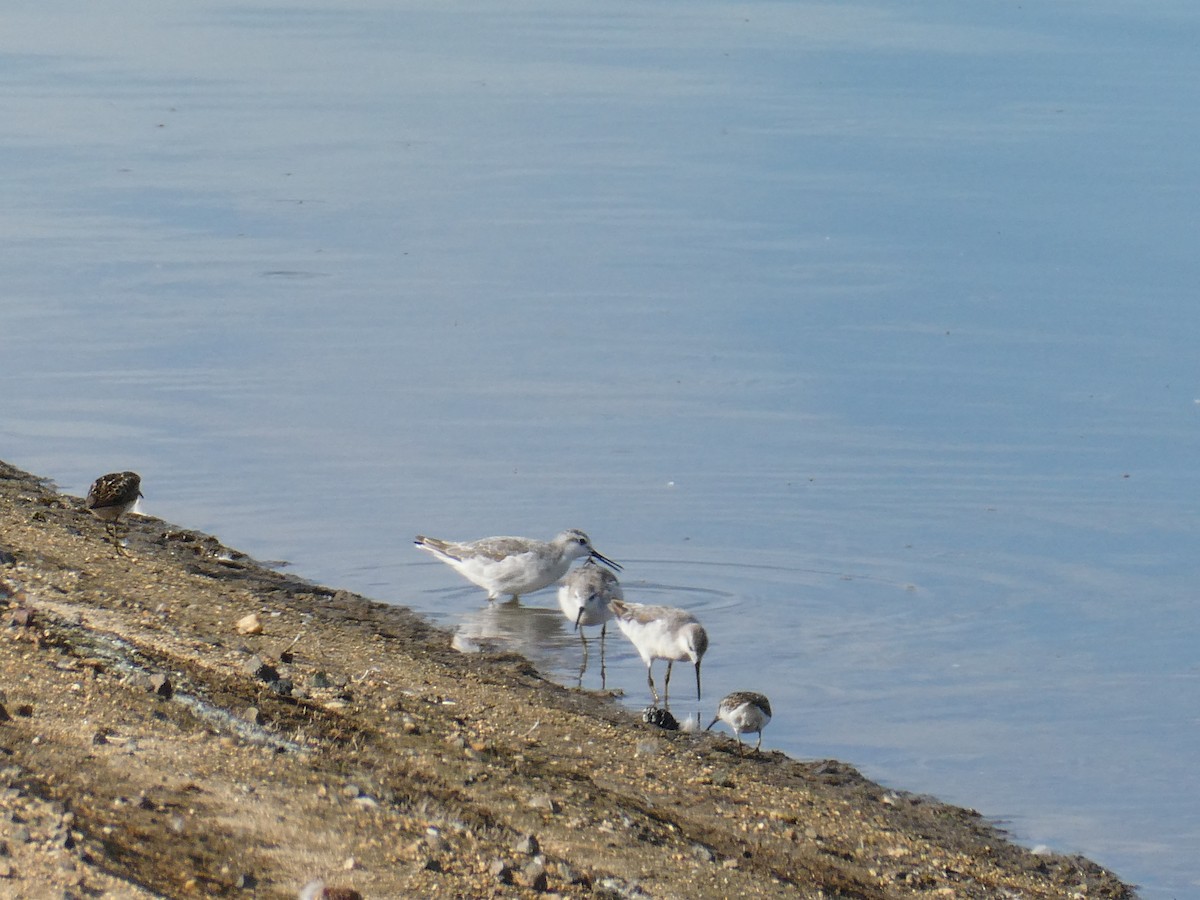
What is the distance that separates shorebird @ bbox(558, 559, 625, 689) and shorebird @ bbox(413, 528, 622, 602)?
1.32ft

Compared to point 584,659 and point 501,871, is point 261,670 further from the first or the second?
point 584,659

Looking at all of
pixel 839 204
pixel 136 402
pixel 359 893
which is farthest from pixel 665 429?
pixel 359 893

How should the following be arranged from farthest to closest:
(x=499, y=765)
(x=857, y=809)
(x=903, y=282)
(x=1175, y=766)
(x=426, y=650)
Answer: (x=903, y=282) → (x=426, y=650) → (x=1175, y=766) → (x=857, y=809) → (x=499, y=765)

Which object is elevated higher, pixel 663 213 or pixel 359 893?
pixel 663 213

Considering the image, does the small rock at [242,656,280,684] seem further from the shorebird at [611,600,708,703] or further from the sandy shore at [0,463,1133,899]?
the shorebird at [611,600,708,703]

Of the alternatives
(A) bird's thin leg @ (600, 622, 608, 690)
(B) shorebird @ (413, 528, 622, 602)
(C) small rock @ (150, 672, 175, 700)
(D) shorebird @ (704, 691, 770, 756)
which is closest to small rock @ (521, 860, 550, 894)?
(C) small rock @ (150, 672, 175, 700)

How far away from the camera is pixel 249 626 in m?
8.66

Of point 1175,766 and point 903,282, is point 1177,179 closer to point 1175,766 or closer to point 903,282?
point 903,282

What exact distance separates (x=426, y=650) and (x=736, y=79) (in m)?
18.3

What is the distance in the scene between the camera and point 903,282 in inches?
672

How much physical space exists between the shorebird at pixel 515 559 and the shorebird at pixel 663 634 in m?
1.16

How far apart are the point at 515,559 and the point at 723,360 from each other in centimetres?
438

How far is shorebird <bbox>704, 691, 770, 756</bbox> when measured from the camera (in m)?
8.52

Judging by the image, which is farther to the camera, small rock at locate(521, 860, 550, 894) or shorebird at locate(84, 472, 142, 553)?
shorebird at locate(84, 472, 142, 553)
